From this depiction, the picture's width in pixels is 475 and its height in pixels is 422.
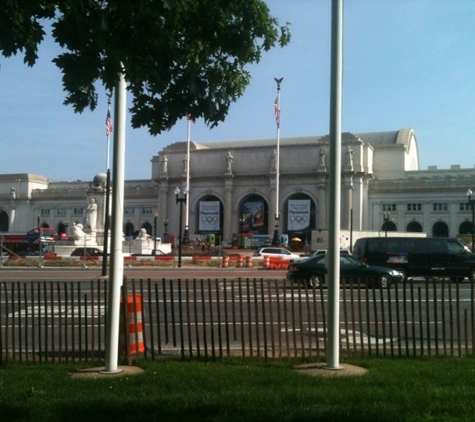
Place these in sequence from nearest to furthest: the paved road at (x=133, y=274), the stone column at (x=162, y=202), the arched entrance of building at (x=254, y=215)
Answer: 1. the paved road at (x=133, y=274)
2. the arched entrance of building at (x=254, y=215)
3. the stone column at (x=162, y=202)

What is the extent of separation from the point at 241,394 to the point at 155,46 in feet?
12.0

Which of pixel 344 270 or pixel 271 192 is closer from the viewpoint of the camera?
pixel 344 270

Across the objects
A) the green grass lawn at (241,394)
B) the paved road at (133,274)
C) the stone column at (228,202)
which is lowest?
the paved road at (133,274)

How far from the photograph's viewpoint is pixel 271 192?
4055 inches

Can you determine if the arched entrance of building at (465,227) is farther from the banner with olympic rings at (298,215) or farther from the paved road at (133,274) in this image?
the paved road at (133,274)

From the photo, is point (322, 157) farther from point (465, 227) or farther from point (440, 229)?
point (465, 227)

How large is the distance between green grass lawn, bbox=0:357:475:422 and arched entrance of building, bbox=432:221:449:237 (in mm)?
89873

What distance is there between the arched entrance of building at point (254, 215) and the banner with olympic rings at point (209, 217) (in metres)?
4.11

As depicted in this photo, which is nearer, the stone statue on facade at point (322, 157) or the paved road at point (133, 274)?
the paved road at point (133, 274)

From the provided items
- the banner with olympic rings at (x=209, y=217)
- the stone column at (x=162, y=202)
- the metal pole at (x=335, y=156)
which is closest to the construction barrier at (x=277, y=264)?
the metal pole at (x=335, y=156)

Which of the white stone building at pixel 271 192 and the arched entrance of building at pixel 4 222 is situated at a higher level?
the white stone building at pixel 271 192

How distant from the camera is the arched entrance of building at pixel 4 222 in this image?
122062mm

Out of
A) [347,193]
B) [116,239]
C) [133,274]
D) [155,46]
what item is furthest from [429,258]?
[347,193]

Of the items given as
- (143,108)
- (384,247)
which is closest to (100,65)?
(143,108)
